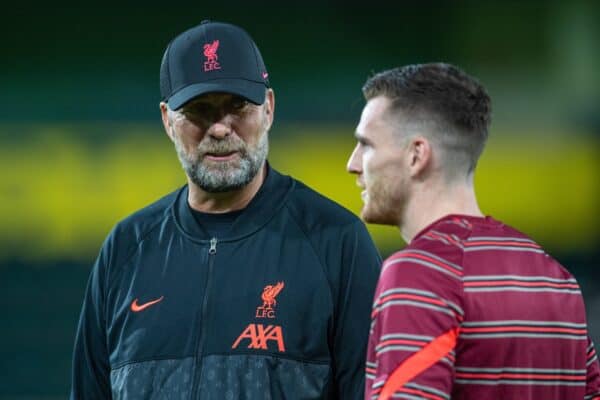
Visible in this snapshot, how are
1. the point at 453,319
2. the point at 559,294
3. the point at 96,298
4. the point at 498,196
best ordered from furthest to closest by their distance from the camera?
the point at 498,196, the point at 96,298, the point at 559,294, the point at 453,319

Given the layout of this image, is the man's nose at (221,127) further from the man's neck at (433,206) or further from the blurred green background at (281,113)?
the blurred green background at (281,113)

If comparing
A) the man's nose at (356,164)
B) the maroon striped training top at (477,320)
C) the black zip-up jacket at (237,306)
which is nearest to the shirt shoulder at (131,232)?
the black zip-up jacket at (237,306)

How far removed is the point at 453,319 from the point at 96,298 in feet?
3.50

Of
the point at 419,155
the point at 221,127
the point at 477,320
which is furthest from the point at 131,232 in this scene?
the point at 477,320

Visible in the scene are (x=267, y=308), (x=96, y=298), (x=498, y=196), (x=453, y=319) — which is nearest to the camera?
(x=453, y=319)

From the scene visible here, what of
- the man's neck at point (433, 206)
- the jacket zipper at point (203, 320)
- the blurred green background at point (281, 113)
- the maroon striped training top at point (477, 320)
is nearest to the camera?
the maroon striped training top at point (477, 320)

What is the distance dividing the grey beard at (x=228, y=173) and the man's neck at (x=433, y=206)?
0.59 meters

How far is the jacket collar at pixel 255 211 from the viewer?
2445 millimetres

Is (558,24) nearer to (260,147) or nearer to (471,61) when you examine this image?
(471,61)

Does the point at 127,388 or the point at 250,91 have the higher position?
the point at 250,91

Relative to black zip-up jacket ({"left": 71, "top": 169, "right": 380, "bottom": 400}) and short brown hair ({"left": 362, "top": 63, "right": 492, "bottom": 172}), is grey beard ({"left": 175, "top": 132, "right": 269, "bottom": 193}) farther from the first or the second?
short brown hair ({"left": 362, "top": 63, "right": 492, "bottom": 172})

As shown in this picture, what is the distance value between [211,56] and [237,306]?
0.59 metres

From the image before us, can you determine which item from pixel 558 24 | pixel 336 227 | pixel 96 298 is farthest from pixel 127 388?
pixel 558 24

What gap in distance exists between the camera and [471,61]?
6430mm
